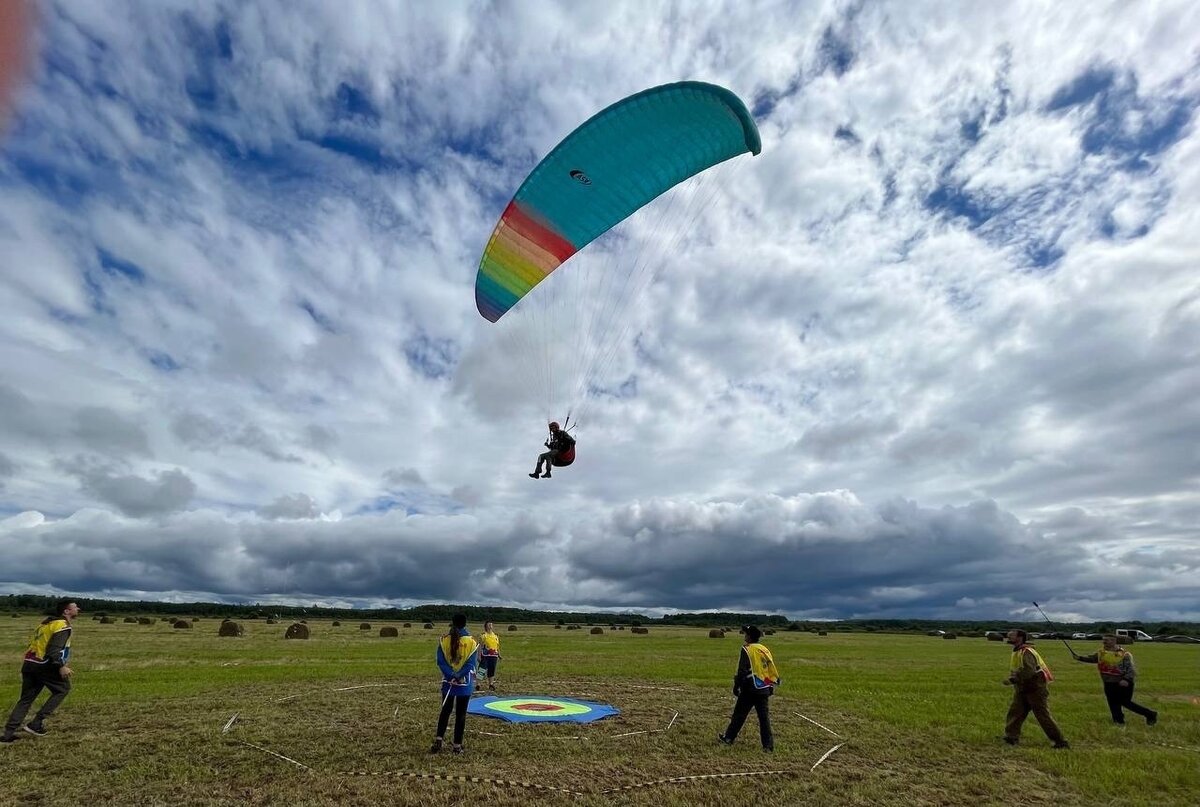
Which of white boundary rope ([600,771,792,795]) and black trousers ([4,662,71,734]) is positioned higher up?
black trousers ([4,662,71,734])

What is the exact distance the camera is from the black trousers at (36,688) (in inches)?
394

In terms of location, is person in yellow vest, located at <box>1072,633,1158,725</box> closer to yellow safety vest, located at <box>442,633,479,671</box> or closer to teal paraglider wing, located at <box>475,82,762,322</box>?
yellow safety vest, located at <box>442,633,479,671</box>

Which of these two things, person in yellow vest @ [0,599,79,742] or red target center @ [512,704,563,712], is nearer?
person in yellow vest @ [0,599,79,742]

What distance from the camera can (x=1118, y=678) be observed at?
44.9 feet

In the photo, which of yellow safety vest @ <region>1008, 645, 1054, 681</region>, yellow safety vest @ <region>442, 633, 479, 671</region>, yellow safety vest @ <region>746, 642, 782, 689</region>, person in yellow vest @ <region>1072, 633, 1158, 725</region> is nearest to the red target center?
yellow safety vest @ <region>442, 633, 479, 671</region>

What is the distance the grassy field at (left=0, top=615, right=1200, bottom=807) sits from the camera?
318 inches

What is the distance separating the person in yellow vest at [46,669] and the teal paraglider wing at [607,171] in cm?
1048

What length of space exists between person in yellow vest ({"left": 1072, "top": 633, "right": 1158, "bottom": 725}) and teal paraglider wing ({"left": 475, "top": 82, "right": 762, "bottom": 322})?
11.7 meters

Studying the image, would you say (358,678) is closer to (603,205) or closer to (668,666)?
(668,666)

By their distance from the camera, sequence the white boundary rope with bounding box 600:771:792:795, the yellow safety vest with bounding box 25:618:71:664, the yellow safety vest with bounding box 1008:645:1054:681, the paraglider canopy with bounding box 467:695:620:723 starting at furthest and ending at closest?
the paraglider canopy with bounding box 467:695:620:723
the yellow safety vest with bounding box 1008:645:1054:681
the yellow safety vest with bounding box 25:618:71:664
the white boundary rope with bounding box 600:771:792:795

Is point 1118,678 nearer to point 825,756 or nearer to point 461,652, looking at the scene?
point 825,756

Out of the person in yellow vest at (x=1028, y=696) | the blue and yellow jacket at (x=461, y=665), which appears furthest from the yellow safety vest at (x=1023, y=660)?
the blue and yellow jacket at (x=461, y=665)

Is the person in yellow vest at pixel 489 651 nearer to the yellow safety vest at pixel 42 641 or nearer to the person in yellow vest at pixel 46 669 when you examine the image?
the person in yellow vest at pixel 46 669

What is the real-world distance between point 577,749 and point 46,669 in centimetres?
779
